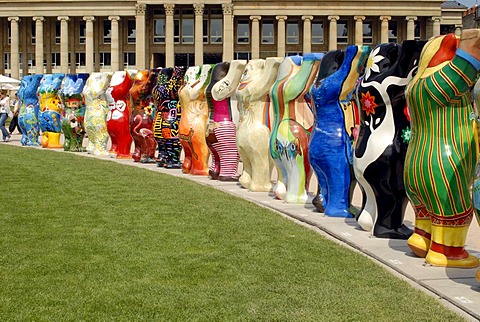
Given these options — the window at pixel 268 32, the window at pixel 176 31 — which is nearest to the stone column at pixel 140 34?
the window at pixel 176 31

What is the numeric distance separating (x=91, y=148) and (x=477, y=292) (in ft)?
54.5

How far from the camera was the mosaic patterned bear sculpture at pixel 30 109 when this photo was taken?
24.1m

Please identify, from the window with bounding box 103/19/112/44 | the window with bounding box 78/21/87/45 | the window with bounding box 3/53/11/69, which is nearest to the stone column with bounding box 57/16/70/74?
the window with bounding box 78/21/87/45

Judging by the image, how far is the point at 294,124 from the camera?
11.3 meters

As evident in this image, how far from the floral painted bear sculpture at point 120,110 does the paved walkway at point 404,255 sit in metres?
7.48

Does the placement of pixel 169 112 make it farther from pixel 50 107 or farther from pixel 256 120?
pixel 50 107

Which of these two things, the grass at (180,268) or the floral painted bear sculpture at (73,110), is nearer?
the grass at (180,268)

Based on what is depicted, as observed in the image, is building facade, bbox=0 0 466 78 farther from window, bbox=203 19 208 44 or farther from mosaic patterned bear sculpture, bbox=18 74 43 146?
mosaic patterned bear sculpture, bbox=18 74 43 146

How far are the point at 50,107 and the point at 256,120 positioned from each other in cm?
1160

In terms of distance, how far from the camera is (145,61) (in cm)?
7906

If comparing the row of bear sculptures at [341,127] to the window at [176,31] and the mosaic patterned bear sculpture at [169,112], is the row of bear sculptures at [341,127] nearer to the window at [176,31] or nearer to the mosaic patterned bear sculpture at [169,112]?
the mosaic patterned bear sculpture at [169,112]

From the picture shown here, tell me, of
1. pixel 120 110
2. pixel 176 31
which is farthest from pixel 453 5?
pixel 120 110

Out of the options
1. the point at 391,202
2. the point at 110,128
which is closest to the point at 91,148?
the point at 110,128

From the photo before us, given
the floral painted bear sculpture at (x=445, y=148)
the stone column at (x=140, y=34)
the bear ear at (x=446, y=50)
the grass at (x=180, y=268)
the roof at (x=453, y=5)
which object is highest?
the roof at (x=453, y=5)
